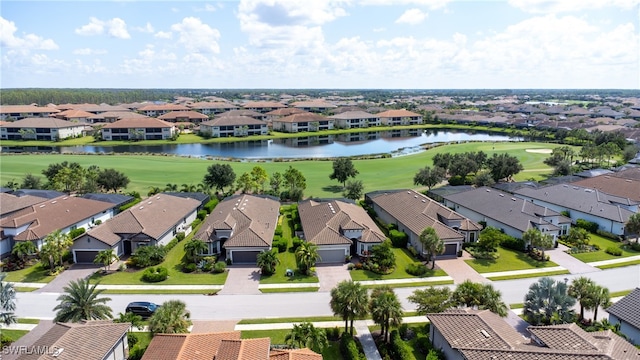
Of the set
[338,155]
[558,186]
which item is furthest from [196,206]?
[338,155]

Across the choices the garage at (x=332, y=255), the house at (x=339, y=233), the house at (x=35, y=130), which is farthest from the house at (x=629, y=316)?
the house at (x=35, y=130)

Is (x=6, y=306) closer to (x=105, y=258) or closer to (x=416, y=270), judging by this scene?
(x=105, y=258)

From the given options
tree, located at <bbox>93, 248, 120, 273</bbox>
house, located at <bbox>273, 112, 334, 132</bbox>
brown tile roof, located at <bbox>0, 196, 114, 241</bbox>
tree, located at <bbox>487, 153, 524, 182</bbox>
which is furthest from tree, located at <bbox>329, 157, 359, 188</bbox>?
house, located at <bbox>273, 112, 334, 132</bbox>

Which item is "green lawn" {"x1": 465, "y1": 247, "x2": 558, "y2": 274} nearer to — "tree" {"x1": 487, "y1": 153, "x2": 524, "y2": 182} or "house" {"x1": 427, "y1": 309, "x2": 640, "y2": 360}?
"house" {"x1": 427, "y1": 309, "x2": 640, "y2": 360}

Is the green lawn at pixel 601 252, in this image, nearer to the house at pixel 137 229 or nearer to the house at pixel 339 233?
the house at pixel 339 233

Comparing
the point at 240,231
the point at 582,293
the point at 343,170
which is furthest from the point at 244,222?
the point at 582,293

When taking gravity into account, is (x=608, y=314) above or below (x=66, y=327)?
below

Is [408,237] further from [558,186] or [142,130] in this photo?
[142,130]
